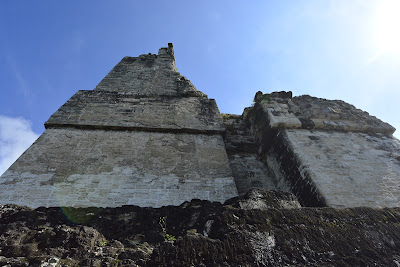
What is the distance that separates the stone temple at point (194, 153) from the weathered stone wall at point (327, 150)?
21 mm

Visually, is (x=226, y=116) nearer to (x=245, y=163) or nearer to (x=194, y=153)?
(x=245, y=163)

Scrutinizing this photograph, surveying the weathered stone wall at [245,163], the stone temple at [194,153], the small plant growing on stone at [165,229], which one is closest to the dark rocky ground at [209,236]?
the small plant growing on stone at [165,229]

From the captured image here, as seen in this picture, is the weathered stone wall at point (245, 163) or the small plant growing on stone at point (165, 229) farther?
the weathered stone wall at point (245, 163)

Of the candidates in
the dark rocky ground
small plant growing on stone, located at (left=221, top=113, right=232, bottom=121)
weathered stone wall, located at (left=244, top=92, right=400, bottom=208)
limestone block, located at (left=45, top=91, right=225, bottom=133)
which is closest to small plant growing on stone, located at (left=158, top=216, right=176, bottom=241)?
the dark rocky ground

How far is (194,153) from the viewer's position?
486cm

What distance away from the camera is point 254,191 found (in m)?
2.79

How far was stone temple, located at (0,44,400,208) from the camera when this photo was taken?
396cm

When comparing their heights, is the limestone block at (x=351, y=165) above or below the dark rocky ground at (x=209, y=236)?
above

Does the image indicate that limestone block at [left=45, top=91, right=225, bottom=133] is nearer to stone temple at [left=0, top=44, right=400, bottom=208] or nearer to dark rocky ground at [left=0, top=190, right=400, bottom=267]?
stone temple at [left=0, top=44, right=400, bottom=208]

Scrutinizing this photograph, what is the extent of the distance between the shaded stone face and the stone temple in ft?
0.06

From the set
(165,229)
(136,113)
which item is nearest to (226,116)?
(136,113)

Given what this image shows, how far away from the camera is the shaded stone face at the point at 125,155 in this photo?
3852mm

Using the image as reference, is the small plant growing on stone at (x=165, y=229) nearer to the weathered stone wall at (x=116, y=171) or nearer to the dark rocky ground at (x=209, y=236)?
the dark rocky ground at (x=209, y=236)

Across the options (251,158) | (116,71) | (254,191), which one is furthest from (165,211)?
(116,71)
